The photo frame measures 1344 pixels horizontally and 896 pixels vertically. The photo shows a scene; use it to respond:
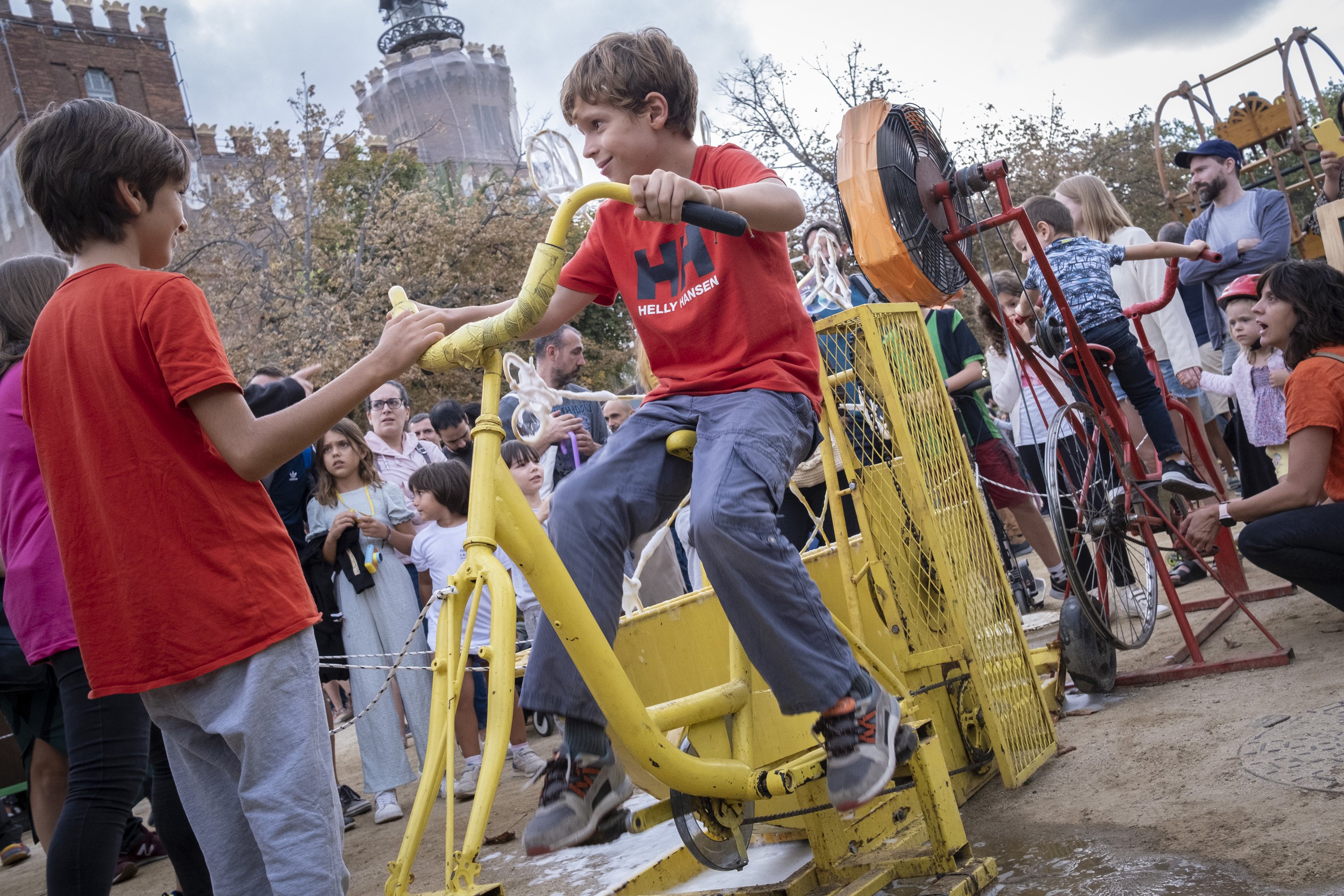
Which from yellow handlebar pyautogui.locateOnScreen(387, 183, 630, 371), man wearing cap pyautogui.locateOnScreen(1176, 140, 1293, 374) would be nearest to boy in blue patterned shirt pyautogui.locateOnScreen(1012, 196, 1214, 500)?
man wearing cap pyautogui.locateOnScreen(1176, 140, 1293, 374)

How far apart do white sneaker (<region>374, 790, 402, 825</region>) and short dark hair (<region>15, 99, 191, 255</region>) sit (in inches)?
133

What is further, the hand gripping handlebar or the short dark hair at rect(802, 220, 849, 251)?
the short dark hair at rect(802, 220, 849, 251)

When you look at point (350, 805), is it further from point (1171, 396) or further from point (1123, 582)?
point (1171, 396)

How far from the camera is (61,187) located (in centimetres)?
205

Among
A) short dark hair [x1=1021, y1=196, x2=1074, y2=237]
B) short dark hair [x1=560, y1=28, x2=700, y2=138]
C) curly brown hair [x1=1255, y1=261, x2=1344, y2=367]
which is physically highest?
short dark hair [x1=560, y1=28, x2=700, y2=138]

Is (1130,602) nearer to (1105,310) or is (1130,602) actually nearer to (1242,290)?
(1105,310)

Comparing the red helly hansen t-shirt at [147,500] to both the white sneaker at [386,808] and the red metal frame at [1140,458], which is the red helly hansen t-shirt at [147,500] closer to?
the red metal frame at [1140,458]

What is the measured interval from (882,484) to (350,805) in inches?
131

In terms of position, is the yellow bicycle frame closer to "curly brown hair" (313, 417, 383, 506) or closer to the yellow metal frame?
the yellow metal frame

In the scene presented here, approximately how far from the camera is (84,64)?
1415 inches

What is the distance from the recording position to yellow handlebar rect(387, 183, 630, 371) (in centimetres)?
206

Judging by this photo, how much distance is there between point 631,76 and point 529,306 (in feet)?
2.62

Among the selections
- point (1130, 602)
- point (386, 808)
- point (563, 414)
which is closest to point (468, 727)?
point (386, 808)

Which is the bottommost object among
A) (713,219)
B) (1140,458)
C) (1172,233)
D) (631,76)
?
(1140,458)
